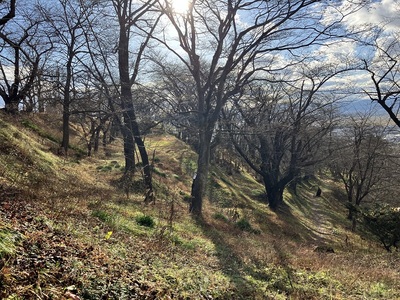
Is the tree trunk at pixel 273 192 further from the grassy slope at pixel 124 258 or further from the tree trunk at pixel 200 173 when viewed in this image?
the tree trunk at pixel 200 173

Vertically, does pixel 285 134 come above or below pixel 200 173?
above

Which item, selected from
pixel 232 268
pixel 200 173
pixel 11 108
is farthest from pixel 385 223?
pixel 11 108

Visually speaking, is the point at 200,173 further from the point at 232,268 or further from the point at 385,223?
the point at 385,223

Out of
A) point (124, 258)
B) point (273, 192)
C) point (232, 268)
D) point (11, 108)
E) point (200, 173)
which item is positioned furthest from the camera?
point (273, 192)

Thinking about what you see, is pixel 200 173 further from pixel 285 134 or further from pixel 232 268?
pixel 285 134

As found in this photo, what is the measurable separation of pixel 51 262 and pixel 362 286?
588 cm

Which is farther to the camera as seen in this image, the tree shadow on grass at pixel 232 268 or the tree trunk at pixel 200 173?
the tree trunk at pixel 200 173

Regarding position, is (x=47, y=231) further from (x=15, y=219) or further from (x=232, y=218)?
(x=232, y=218)

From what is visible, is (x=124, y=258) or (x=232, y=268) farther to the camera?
(x=232, y=268)

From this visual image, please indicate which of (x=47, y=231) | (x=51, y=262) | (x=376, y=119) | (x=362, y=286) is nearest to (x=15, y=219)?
(x=47, y=231)

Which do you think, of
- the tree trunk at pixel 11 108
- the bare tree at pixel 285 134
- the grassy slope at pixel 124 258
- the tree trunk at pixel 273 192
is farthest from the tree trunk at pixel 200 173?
the tree trunk at pixel 11 108

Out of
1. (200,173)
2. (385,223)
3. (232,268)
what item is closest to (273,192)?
(385,223)

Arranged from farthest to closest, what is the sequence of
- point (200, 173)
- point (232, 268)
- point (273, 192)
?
point (273, 192)
point (200, 173)
point (232, 268)

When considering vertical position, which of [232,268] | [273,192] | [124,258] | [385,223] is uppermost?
[273,192]
